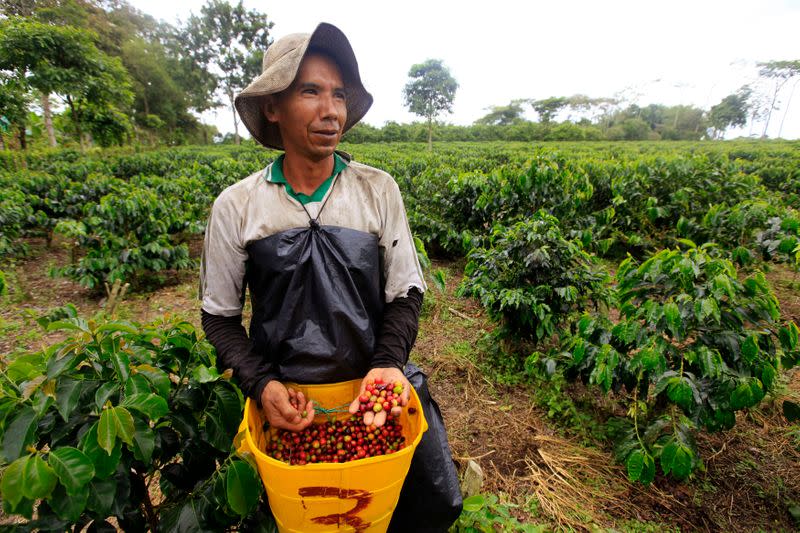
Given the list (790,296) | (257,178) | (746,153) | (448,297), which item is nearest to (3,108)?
(448,297)

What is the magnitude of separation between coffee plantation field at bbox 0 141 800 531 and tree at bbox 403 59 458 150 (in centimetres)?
3311

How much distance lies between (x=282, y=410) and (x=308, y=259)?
0.52 meters

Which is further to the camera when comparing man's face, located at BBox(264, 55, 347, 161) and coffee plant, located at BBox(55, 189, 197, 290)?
coffee plant, located at BBox(55, 189, 197, 290)

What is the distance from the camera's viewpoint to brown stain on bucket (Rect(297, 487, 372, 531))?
1.06m

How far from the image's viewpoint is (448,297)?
4.97 m

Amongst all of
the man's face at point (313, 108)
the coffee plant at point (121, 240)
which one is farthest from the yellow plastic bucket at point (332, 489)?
the coffee plant at point (121, 240)

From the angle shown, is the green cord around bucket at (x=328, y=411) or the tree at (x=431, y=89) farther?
the tree at (x=431, y=89)

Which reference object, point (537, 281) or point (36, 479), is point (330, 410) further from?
point (537, 281)

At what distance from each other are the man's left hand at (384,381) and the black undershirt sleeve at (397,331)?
0.03 meters

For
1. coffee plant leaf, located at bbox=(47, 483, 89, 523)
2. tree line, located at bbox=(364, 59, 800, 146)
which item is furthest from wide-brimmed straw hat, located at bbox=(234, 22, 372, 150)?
tree line, located at bbox=(364, 59, 800, 146)

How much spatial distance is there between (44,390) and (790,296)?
7.14 m

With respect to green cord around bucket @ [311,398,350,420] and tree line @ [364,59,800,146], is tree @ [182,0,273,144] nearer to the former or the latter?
tree line @ [364,59,800,146]

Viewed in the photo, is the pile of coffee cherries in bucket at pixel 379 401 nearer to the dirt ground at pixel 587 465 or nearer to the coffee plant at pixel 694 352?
the dirt ground at pixel 587 465

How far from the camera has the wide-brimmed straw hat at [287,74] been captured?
4.29 feet
